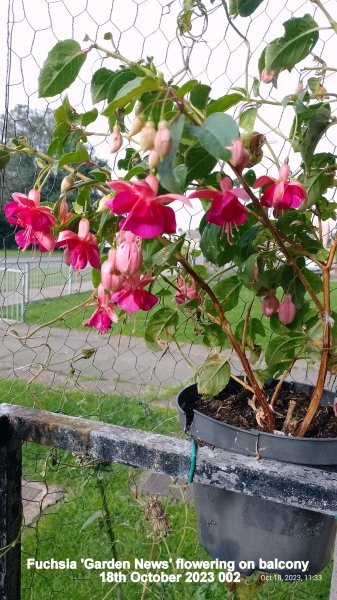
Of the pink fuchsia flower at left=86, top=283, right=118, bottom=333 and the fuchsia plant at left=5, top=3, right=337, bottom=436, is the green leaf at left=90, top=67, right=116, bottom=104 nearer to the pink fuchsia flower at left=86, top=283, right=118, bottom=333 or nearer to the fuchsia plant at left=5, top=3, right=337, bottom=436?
the fuchsia plant at left=5, top=3, right=337, bottom=436

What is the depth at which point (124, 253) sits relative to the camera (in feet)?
1.12

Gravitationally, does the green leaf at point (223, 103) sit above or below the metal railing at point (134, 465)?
above

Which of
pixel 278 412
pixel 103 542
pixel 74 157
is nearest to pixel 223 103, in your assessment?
pixel 74 157

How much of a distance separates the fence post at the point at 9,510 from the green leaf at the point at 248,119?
372 mm

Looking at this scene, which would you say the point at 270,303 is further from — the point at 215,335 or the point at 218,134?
the point at 218,134

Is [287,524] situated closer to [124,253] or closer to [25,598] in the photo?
[124,253]

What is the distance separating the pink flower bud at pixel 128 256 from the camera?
0.34 metres

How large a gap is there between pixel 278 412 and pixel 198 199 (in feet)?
→ 0.92

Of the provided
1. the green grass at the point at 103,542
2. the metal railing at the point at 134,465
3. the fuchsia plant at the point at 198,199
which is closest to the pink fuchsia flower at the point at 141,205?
the fuchsia plant at the point at 198,199

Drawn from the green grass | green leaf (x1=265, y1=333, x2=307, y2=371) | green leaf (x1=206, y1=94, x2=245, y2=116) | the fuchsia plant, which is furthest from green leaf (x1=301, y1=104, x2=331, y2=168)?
the green grass

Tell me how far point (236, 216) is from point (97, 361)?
2137mm

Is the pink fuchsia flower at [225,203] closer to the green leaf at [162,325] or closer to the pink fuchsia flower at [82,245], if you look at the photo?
the pink fuchsia flower at [82,245]

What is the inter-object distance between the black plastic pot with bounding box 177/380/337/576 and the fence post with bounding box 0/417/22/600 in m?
0.19

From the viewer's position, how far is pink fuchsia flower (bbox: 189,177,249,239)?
1.11ft
